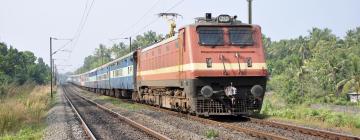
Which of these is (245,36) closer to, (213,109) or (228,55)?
(228,55)

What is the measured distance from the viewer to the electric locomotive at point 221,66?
1622 cm

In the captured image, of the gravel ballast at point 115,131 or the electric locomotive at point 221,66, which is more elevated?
the electric locomotive at point 221,66

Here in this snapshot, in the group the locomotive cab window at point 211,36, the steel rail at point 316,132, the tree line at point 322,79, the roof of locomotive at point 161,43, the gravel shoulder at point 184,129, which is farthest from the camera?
the tree line at point 322,79

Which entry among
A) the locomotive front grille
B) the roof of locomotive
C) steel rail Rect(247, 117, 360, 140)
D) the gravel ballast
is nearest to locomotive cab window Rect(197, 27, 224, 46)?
the roof of locomotive

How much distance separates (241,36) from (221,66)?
4.99 feet

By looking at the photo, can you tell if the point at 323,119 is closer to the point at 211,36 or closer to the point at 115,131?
the point at 211,36

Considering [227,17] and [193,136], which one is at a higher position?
[227,17]

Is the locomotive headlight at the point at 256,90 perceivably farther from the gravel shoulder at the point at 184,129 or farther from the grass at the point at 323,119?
the gravel shoulder at the point at 184,129

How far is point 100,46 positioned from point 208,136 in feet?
497

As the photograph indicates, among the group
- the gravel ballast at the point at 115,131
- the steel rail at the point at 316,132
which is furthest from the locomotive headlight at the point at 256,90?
the gravel ballast at the point at 115,131

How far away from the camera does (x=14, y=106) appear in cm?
2248

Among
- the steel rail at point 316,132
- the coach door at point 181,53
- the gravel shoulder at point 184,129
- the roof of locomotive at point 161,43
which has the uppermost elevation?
the roof of locomotive at point 161,43

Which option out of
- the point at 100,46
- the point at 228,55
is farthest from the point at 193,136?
the point at 100,46

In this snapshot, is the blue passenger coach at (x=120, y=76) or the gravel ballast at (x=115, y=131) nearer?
the gravel ballast at (x=115, y=131)
